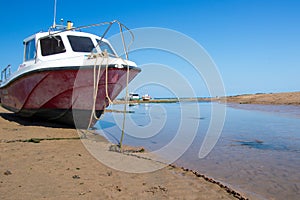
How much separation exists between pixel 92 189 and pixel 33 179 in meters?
0.85

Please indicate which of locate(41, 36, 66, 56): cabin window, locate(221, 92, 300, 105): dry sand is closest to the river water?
locate(41, 36, 66, 56): cabin window

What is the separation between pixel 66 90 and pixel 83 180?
14.9ft

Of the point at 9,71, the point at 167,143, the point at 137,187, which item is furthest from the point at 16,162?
the point at 9,71

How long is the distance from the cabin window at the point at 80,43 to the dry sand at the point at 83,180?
4218 millimetres

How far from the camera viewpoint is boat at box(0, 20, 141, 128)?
22.7 feet

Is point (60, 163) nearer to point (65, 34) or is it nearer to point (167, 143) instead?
point (167, 143)

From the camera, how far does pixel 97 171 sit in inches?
150

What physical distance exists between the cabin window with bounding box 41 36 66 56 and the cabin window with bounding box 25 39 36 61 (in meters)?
0.49

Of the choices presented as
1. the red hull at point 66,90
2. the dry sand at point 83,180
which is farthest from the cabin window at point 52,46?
the dry sand at point 83,180

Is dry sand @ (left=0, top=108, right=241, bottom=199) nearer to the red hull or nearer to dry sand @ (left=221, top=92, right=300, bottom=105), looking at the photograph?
the red hull

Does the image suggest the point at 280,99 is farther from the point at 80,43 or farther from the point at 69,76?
the point at 69,76

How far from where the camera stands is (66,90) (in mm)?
7352

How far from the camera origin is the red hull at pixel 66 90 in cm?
706

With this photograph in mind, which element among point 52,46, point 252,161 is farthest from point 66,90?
point 252,161
